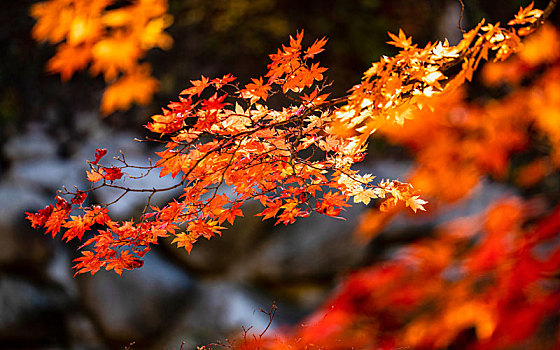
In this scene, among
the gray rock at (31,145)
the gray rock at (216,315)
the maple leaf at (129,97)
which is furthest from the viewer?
the gray rock at (31,145)

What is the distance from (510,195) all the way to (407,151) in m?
0.88

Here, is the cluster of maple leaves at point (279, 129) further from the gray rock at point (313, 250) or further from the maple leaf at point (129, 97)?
the maple leaf at point (129, 97)

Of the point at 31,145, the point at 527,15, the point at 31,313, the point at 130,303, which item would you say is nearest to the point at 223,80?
the point at 527,15

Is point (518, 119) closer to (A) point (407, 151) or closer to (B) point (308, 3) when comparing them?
(A) point (407, 151)

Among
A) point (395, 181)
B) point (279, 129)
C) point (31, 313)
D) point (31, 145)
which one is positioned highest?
point (31, 145)

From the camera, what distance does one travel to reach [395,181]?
1.25 m

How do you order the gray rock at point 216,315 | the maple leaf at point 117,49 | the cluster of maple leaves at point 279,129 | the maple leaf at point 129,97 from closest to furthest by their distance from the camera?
the cluster of maple leaves at point 279,129 → the maple leaf at point 117,49 → the gray rock at point 216,315 → the maple leaf at point 129,97

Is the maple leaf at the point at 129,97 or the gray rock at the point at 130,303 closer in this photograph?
the gray rock at the point at 130,303

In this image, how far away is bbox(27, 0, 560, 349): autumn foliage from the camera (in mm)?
1060

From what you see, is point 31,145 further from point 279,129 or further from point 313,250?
point 279,129

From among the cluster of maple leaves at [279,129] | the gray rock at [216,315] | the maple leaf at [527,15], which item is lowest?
the cluster of maple leaves at [279,129]

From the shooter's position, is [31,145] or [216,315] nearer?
[216,315]

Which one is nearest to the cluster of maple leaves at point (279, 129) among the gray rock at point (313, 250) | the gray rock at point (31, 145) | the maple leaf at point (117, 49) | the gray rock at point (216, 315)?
the maple leaf at point (117, 49)

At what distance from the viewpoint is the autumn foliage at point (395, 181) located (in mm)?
1060
